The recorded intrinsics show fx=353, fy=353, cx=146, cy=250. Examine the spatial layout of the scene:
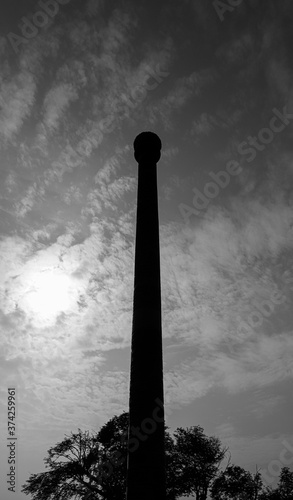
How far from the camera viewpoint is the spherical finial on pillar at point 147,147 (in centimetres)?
1655

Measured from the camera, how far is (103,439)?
85.0 ft

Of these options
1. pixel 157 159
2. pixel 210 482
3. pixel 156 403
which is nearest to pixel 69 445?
pixel 210 482

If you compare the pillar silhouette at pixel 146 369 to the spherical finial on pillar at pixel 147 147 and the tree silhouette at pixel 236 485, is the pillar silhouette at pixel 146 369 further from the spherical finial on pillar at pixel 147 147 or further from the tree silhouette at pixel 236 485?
the tree silhouette at pixel 236 485

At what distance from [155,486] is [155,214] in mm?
9539

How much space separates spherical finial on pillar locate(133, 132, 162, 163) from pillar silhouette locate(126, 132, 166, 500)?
1.52 m

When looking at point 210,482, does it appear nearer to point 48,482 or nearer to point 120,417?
point 120,417

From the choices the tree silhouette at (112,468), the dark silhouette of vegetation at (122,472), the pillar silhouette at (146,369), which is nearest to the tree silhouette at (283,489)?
the dark silhouette of vegetation at (122,472)

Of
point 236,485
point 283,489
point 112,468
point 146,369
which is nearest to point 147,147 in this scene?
point 146,369

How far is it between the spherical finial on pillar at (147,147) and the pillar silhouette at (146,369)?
152 cm

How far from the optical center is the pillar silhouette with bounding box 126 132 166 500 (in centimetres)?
959

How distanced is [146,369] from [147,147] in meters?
10.2

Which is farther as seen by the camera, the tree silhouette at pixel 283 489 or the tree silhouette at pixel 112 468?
the tree silhouette at pixel 283 489

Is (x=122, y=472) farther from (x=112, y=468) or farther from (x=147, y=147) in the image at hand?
(x=147, y=147)

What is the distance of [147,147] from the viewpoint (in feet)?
54.4
